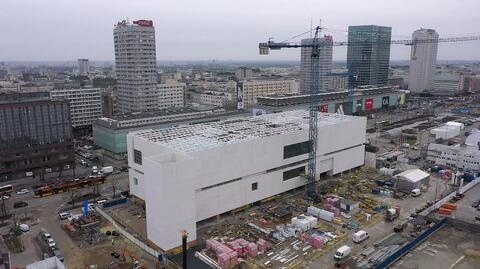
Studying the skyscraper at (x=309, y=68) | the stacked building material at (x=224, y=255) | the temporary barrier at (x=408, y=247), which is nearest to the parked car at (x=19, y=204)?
the stacked building material at (x=224, y=255)

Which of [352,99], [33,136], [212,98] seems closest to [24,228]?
[33,136]

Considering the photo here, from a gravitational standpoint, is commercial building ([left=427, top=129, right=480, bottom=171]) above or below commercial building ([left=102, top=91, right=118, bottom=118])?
below

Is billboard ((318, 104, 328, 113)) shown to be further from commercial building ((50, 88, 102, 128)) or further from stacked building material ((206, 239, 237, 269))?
stacked building material ((206, 239, 237, 269))

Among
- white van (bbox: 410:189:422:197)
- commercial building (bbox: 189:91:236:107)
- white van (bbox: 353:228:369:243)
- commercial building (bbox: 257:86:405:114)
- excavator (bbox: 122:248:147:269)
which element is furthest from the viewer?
commercial building (bbox: 189:91:236:107)

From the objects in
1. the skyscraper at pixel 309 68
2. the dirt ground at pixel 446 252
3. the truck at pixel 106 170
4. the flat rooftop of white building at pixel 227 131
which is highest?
the skyscraper at pixel 309 68

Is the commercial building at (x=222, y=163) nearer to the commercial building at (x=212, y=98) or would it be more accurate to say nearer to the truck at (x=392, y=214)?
the truck at (x=392, y=214)

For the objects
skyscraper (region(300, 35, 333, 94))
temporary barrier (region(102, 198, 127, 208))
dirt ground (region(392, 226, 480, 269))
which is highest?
skyscraper (region(300, 35, 333, 94))

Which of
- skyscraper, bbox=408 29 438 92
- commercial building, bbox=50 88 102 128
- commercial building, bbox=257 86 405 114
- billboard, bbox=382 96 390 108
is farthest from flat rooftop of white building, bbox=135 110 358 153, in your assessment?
skyscraper, bbox=408 29 438 92
